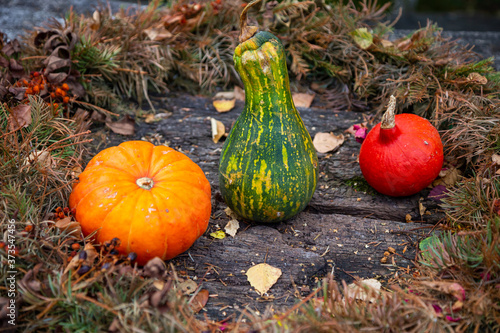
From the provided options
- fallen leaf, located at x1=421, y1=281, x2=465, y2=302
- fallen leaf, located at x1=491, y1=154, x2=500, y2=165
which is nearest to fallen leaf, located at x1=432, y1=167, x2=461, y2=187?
fallen leaf, located at x1=491, y1=154, x2=500, y2=165

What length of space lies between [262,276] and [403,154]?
119 cm

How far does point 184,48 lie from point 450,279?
2964mm

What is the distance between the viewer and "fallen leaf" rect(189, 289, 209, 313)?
2.04m

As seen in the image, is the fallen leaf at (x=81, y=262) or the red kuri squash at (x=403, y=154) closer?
the fallen leaf at (x=81, y=262)

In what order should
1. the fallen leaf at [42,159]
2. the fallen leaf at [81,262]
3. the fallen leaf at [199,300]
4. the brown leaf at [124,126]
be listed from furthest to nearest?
1. the brown leaf at [124,126]
2. the fallen leaf at [42,159]
3. the fallen leaf at [199,300]
4. the fallen leaf at [81,262]

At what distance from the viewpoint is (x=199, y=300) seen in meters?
2.12

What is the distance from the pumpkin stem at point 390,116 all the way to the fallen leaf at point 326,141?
73cm

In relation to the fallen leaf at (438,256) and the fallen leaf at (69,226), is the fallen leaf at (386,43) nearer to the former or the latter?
the fallen leaf at (438,256)

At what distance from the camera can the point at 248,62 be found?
2.16 meters

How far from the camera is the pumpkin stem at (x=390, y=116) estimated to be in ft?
7.97

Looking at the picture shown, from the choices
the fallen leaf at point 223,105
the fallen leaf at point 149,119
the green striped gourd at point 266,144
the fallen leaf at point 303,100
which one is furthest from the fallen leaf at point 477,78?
the fallen leaf at point 149,119

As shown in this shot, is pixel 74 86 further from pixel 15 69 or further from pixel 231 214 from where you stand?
pixel 231 214

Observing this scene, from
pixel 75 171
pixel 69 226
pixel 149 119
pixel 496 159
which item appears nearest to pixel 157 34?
pixel 149 119

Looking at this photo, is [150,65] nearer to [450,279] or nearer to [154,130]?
[154,130]
